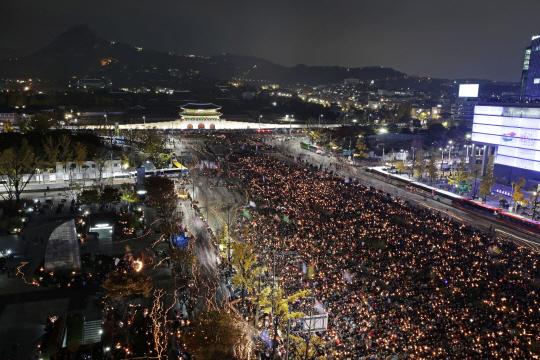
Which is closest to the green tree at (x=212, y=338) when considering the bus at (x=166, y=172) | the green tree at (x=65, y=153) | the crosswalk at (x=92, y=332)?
the crosswalk at (x=92, y=332)

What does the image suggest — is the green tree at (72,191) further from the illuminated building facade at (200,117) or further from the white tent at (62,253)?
the illuminated building facade at (200,117)

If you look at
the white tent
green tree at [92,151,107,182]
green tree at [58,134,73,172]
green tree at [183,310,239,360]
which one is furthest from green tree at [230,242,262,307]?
green tree at [58,134,73,172]

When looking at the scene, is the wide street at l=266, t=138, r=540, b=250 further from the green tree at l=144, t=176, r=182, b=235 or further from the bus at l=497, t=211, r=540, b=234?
the green tree at l=144, t=176, r=182, b=235

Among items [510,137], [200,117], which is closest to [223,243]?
[510,137]

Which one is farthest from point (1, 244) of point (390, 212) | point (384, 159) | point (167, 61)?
point (167, 61)

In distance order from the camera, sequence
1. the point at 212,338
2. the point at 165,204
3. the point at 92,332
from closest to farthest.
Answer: the point at 212,338 < the point at 92,332 < the point at 165,204

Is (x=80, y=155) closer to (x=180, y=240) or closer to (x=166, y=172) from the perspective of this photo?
(x=166, y=172)
